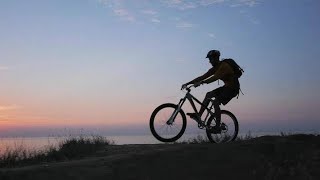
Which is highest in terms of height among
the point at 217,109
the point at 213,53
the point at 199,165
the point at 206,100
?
the point at 213,53

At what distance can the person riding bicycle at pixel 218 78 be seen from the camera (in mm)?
13289

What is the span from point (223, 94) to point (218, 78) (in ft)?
1.48

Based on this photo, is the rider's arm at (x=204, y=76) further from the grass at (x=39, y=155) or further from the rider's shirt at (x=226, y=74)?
the grass at (x=39, y=155)

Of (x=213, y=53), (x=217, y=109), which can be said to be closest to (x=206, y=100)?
(x=217, y=109)

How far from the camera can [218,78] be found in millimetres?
13336

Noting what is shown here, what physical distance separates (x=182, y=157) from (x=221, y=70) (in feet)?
9.47

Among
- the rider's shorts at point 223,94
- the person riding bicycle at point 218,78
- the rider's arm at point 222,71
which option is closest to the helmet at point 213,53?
the person riding bicycle at point 218,78

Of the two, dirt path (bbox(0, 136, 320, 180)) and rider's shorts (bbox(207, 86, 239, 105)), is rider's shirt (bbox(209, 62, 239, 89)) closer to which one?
rider's shorts (bbox(207, 86, 239, 105))

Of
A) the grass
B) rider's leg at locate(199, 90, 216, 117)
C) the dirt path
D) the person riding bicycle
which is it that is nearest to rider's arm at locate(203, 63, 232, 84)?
the person riding bicycle

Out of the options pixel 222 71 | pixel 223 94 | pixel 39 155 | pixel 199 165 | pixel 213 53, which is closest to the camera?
pixel 199 165

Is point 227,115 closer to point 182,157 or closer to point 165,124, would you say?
point 165,124

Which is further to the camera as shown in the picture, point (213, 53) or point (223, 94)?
point (223, 94)

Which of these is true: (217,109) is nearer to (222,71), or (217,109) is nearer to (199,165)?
(222,71)

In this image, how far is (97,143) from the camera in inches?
781
